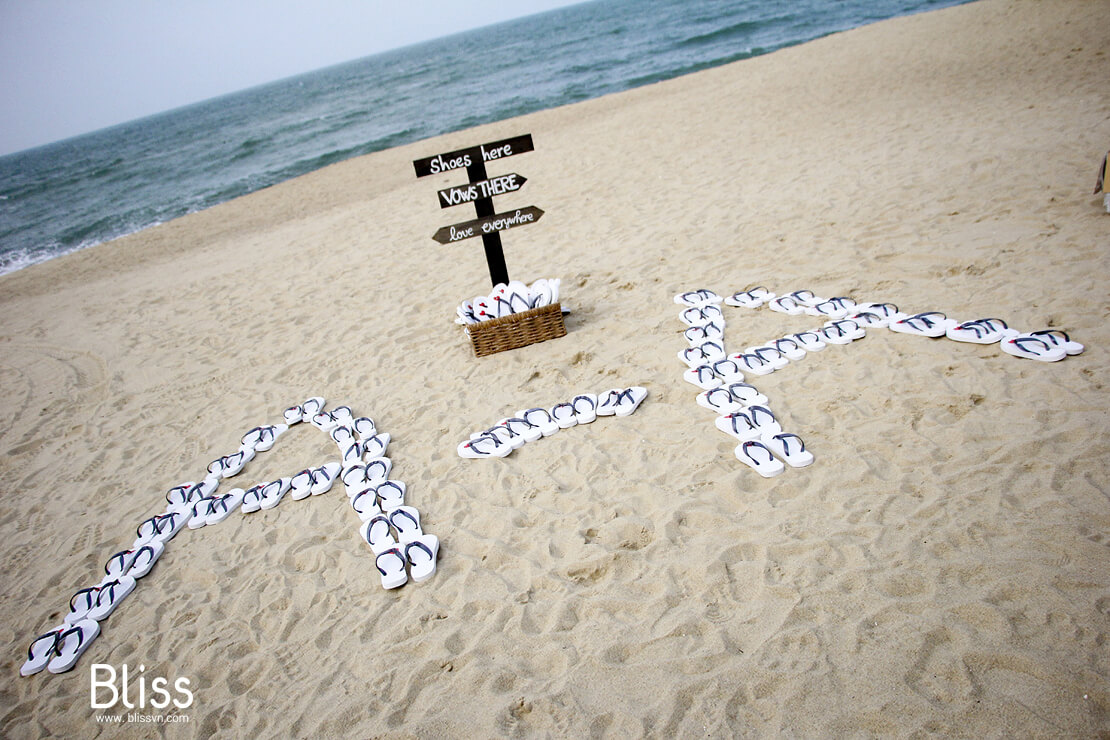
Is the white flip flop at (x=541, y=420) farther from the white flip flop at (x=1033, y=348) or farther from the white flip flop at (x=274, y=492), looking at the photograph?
the white flip flop at (x=1033, y=348)

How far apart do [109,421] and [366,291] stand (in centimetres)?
279

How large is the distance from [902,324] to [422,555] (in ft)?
11.3

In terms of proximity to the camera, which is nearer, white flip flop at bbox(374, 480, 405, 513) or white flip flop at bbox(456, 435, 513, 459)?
white flip flop at bbox(374, 480, 405, 513)

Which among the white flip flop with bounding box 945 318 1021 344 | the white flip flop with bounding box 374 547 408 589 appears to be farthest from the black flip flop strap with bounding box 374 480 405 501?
the white flip flop with bounding box 945 318 1021 344

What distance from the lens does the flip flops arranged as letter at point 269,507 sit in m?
2.82

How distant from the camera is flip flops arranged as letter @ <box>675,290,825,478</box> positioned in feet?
9.88

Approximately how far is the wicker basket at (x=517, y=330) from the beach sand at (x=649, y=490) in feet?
0.60

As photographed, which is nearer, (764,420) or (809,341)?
(764,420)

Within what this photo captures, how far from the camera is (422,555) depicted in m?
2.85

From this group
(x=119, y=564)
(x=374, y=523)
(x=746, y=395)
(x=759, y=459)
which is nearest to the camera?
(x=759, y=459)

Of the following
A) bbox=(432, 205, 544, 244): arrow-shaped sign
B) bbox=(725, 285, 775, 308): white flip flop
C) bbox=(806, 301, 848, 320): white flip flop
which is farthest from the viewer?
bbox=(725, 285, 775, 308): white flip flop

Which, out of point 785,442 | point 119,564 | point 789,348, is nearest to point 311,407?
point 119,564

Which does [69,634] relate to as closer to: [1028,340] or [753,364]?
[753,364]

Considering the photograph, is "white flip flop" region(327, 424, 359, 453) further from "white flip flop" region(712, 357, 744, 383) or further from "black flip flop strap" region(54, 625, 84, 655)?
"white flip flop" region(712, 357, 744, 383)
